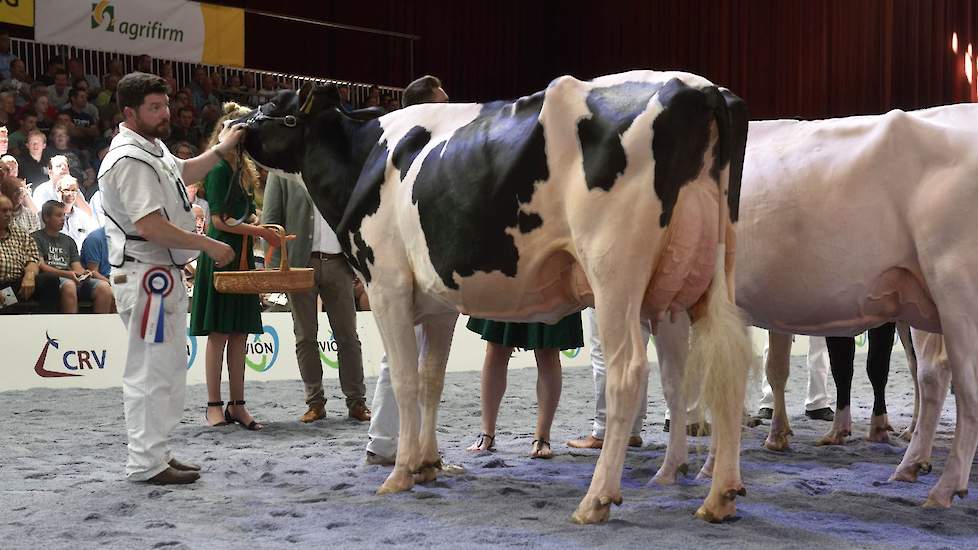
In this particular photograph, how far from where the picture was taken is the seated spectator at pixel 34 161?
35.5 feet

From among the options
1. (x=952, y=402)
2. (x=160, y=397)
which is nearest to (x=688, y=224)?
(x=160, y=397)

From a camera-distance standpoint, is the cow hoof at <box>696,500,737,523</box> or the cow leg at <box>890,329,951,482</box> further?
the cow leg at <box>890,329,951,482</box>

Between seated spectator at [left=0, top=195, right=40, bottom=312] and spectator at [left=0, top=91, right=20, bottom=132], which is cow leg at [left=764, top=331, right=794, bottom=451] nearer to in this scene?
seated spectator at [left=0, top=195, right=40, bottom=312]

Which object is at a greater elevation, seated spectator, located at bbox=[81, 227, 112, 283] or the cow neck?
the cow neck

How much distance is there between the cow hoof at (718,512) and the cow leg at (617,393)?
325mm

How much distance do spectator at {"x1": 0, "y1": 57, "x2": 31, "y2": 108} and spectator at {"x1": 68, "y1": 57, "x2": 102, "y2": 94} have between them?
56 cm

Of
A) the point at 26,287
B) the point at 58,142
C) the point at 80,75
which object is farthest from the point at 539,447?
the point at 80,75

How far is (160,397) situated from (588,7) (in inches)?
651

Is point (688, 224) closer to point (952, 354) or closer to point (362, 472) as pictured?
point (952, 354)

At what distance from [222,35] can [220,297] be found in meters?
8.40

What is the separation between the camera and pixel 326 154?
4828 mm

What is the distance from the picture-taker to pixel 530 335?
205 inches

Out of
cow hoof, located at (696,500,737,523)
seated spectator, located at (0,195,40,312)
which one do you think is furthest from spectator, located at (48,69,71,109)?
cow hoof, located at (696,500,737,523)

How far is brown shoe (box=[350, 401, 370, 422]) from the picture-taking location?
652cm
